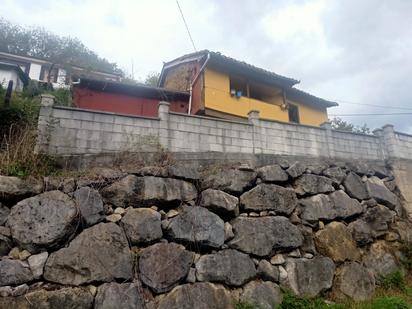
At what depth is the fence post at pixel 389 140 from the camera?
8.67m

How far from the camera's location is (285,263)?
19.8 ft

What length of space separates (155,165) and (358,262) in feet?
16.0

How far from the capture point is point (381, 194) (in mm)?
7797

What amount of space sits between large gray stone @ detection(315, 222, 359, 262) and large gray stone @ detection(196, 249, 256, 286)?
182 cm

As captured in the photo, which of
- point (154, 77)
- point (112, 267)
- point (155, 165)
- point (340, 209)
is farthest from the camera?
point (154, 77)

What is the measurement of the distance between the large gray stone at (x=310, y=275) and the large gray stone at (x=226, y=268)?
2.84 feet

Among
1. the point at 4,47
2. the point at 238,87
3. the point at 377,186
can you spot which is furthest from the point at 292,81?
the point at 4,47

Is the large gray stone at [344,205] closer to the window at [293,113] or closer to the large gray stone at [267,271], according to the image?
the large gray stone at [267,271]

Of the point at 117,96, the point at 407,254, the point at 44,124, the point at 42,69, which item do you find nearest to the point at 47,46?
the point at 42,69

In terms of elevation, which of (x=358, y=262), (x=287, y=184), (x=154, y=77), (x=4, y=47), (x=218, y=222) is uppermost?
(x=4, y=47)

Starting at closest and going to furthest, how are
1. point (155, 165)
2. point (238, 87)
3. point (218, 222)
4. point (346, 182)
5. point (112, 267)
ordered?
point (112, 267) → point (218, 222) → point (155, 165) → point (346, 182) → point (238, 87)

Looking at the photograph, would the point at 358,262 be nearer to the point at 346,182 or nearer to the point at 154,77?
the point at 346,182

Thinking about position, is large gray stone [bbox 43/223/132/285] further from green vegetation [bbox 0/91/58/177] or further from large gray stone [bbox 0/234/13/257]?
green vegetation [bbox 0/91/58/177]

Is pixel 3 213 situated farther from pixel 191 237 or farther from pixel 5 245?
pixel 191 237
